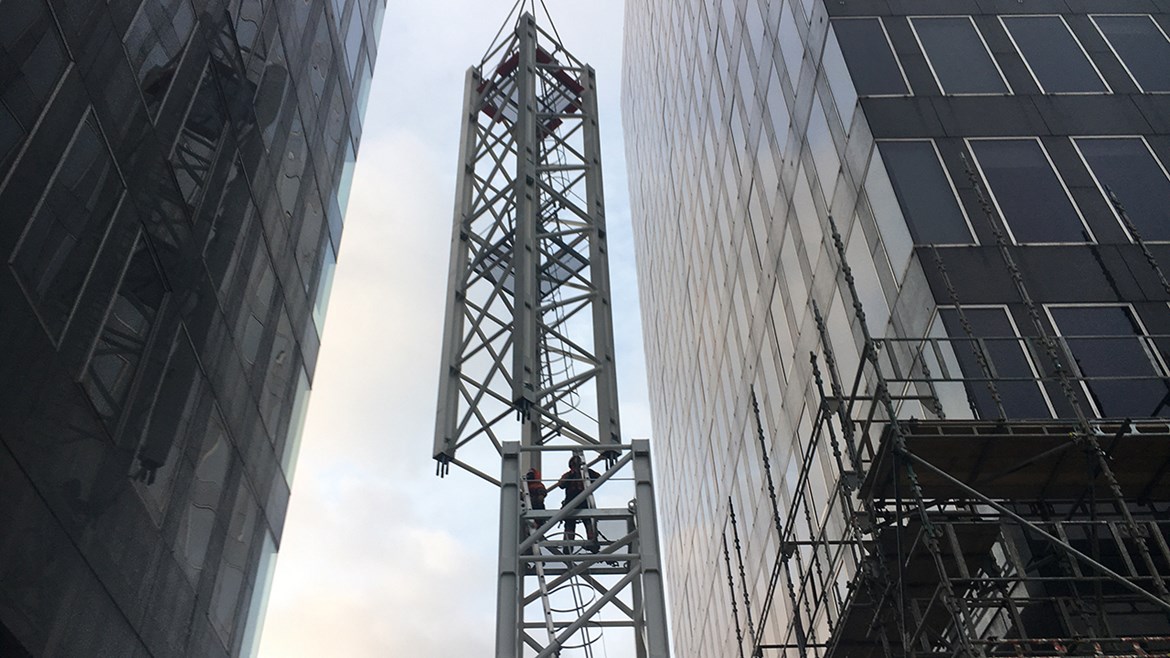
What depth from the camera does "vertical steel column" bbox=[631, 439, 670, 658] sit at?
1414cm

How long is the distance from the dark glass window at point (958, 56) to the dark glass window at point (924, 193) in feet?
9.55

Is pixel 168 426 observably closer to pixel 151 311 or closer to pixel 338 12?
pixel 151 311

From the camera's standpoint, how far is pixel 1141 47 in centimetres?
2467

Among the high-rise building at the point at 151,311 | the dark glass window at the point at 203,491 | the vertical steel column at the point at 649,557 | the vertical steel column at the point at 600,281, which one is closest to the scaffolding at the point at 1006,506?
the vertical steel column at the point at 649,557

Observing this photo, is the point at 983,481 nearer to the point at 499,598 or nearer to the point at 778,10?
the point at 499,598

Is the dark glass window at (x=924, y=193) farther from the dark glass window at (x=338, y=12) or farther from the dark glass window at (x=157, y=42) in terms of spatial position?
the dark glass window at (x=338, y=12)

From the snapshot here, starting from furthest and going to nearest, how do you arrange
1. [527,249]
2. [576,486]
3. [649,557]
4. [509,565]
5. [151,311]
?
[527,249] → [576,486] → [151,311] → [509,565] → [649,557]

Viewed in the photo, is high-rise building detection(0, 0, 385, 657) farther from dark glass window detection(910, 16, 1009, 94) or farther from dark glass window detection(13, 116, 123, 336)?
dark glass window detection(910, 16, 1009, 94)

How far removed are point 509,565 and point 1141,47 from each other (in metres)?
19.4

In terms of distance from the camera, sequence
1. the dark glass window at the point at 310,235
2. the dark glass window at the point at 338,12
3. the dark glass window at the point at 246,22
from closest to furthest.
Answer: the dark glass window at the point at 246,22 → the dark glass window at the point at 310,235 → the dark glass window at the point at 338,12

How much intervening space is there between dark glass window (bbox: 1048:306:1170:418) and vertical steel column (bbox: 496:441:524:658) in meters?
9.26

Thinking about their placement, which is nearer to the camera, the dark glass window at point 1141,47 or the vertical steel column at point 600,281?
the vertical steel column at point 600,281

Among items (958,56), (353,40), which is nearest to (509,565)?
(958,56)

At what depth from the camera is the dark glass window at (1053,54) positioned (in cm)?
2381
